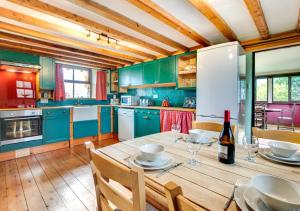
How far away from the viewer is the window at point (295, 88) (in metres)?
6.33

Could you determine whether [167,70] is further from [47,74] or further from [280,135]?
[47,74]

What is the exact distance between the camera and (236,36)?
2646 mm

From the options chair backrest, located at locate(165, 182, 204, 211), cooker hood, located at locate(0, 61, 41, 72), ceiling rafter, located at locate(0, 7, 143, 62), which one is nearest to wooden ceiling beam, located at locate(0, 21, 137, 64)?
ceiling rafter, located at locate(0, 7, 143, 62)

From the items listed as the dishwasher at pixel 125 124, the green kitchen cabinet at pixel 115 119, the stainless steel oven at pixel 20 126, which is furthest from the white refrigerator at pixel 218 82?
the stainless steel oven at pixel 20 126

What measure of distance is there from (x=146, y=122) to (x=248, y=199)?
3229 mm

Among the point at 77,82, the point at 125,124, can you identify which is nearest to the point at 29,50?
the point at 77,82

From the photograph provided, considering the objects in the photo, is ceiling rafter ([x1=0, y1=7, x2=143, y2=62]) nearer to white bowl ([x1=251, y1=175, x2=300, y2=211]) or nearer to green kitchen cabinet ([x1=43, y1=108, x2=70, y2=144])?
green kitchen cabinet ([x1=43, y1=108, x2=70, y2=144])

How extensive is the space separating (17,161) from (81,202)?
205 cm

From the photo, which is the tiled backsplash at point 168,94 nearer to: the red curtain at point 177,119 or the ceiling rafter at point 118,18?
the red curtain at point 177,119

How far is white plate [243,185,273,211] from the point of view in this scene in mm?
509

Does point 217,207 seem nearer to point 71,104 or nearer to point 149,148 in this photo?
point 149,148

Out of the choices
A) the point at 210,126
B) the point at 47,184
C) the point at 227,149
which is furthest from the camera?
the point at 47,184

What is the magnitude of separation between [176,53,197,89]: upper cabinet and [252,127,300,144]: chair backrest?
2005 millimetres

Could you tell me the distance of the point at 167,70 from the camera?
3654 millimetres
